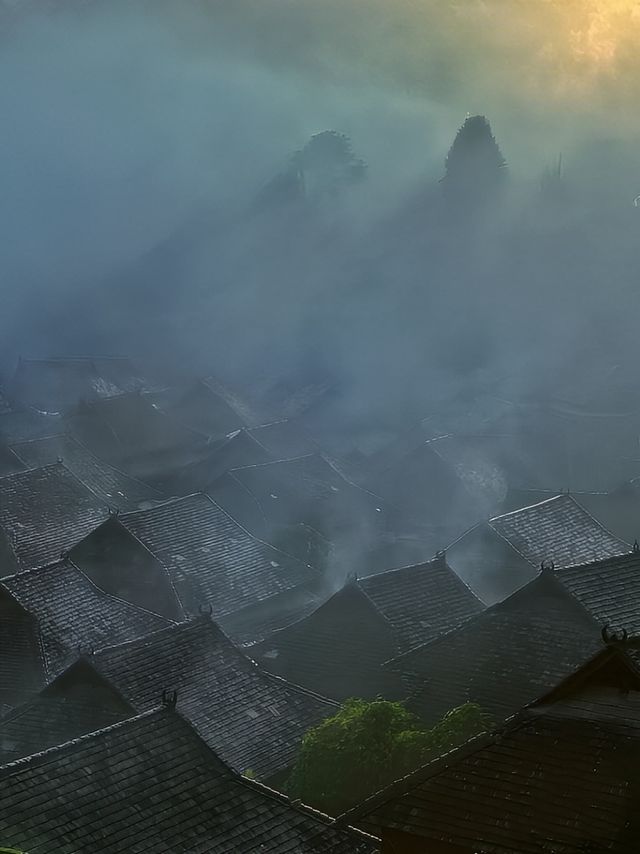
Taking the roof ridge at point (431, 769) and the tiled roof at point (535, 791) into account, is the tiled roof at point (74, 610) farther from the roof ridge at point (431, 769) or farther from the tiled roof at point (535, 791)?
the tiled roof at point (535, 791)

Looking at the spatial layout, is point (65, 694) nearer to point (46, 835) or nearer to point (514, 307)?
point (46, 835)

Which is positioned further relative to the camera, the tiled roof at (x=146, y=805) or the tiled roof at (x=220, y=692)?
the tiled roof at (x=220, y=692)

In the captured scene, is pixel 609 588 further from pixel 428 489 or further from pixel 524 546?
pixel 428 489

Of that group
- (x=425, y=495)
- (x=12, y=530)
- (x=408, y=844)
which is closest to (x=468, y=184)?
(x=425, y=495)

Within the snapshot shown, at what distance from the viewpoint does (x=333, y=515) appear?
41.6 meters

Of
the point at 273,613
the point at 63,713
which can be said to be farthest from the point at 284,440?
the point at 63,713

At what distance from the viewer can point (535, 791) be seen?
14.0 metres

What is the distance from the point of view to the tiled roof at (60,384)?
57844mm

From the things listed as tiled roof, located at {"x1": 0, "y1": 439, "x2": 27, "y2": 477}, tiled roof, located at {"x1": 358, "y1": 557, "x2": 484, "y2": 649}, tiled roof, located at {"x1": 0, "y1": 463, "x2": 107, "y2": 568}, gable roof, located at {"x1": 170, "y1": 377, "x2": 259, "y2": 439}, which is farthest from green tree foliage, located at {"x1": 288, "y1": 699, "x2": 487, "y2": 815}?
gable roof, located at {"x1": 170, "y1": 377, "x2": 259, "y2": 439}

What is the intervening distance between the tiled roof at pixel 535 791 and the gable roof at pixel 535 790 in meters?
Result: 0.01

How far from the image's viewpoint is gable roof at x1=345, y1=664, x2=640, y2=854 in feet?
43.9

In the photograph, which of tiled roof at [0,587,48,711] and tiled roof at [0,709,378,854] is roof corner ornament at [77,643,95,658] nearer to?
tiled roof at [0,587,48,711]

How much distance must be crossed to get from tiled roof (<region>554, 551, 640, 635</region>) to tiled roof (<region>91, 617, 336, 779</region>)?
5440 mm

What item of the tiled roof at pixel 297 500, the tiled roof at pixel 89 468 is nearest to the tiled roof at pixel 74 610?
the tiled roof at pixel 89 468
